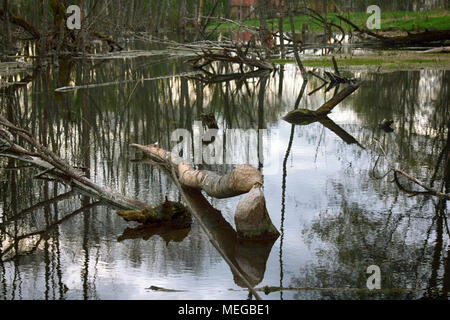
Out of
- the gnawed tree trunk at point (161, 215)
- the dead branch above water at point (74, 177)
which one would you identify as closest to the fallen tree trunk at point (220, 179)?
the gnawed tree trunk at point (161, 215)

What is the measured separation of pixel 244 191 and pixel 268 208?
63cm

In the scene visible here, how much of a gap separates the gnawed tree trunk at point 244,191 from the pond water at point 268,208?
17cm

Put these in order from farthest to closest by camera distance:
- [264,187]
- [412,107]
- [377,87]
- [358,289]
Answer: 1. [377,87]
2. [412,107]
3. [264,187]
4. [358,289]

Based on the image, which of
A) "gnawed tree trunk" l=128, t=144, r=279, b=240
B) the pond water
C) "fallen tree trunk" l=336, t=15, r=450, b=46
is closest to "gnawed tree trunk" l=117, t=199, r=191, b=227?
the pond water

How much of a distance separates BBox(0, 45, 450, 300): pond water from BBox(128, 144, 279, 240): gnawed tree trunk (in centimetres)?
17

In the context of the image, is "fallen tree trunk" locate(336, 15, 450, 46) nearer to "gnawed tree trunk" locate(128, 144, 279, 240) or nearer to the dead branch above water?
"gnawed tree trunk" locate(128, 144, 279, 240)

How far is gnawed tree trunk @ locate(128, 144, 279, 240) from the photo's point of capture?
5.32 m

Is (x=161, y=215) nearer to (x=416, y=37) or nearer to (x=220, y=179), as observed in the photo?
(x=220, y=179)

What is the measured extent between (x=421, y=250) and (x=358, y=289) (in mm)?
1019

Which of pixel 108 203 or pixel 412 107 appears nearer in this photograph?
pixel 108 203

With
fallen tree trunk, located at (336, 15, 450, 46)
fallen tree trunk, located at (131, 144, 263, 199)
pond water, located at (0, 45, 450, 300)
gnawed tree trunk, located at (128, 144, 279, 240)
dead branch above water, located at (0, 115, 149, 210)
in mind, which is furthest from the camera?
fallen tree trunk, located at (336, 15, 450, 46)

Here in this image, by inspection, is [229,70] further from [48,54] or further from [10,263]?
[10,263]
